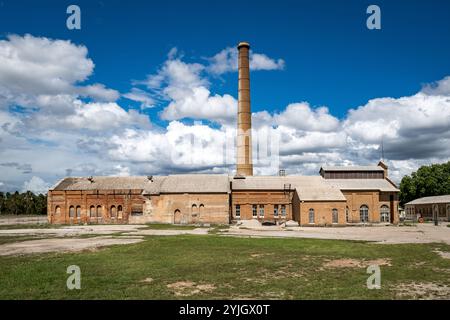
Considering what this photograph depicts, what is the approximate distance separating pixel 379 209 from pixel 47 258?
1650 inches

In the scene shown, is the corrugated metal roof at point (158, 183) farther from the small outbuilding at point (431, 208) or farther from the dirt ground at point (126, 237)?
the small outbuilding at point (431, 208)

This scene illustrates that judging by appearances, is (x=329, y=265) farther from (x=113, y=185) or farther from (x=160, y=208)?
(x=113, y=185)

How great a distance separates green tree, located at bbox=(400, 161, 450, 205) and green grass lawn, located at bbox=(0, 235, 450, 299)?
193 feet

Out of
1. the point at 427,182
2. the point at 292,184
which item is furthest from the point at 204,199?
the point at 427,182

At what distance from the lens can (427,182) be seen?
239 ft

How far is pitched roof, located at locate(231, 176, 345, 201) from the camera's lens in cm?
4456

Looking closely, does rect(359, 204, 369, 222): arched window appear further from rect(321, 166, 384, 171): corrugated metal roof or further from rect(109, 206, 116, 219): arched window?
rect(109, 206, 116, 219): arched window

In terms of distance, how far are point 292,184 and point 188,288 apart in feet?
132

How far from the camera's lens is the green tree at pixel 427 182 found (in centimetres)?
7225

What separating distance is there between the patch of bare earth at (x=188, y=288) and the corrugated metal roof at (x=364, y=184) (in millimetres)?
40135

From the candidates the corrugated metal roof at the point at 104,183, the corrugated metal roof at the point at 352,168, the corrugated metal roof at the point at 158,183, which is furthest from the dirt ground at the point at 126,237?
the corrugated metal roof at the point at 352,168

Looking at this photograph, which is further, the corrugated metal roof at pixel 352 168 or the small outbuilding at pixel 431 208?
the small outbuilding at pixel 431 208
